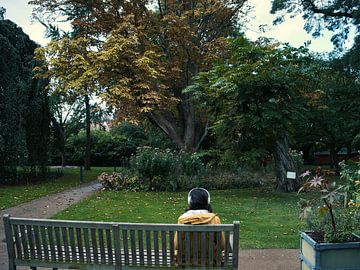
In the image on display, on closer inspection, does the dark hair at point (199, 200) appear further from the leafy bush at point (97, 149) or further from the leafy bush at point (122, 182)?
the leafy bush at point (97, 149)

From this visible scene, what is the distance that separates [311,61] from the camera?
14.1 m

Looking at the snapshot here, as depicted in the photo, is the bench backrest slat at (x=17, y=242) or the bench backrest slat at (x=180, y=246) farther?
the bench backrest slat at (x=17, y=242)

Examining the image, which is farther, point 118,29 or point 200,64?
point 200,64

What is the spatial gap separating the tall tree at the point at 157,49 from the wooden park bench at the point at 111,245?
13153 mm

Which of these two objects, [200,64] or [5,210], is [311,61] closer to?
[200,64]

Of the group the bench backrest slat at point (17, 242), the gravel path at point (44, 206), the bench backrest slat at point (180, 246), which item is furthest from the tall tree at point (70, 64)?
the bench backrest slat at point (180, 246)

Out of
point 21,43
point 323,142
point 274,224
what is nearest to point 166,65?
point 21,43

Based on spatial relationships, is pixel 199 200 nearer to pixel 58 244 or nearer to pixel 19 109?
pixel 58 244

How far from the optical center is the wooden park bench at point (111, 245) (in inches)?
160

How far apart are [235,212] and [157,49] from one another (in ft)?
40.3

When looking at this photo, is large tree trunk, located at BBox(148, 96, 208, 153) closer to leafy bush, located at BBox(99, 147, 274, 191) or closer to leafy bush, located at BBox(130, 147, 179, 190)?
leafy bush, located at BBox(99, 147, 274, 191)

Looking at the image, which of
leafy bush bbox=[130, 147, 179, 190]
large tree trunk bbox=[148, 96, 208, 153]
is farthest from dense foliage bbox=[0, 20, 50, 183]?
leafy bush bbox=[130, 147, 179, 190]

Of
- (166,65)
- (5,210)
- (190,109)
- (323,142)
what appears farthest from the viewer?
(323,142)

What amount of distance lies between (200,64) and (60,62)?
23.0 feet
